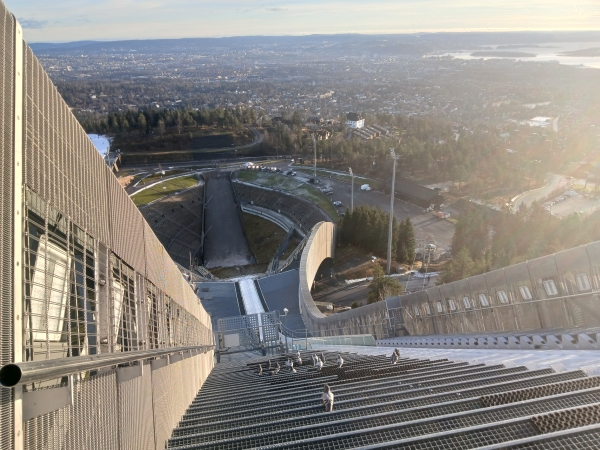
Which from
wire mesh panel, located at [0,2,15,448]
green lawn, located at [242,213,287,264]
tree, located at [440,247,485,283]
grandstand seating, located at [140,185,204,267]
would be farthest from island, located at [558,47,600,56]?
wire mesh panel, located at [0,2,15,448]

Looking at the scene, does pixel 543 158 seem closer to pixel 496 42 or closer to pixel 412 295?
pixel 412 295

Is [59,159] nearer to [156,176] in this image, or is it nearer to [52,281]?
[52,281]

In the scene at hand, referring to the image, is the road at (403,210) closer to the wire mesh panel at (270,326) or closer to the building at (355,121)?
the wire mesh panel at (270,326)

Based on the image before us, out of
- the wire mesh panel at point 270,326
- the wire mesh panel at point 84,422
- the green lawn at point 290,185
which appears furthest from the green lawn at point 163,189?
the wire mesh panel at point 84,422

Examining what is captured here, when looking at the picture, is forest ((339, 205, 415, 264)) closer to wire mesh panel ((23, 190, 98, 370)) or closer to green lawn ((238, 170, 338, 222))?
green lawn ((238, 170, 338, 222))

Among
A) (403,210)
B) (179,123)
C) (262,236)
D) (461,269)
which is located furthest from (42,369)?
(179,123)
